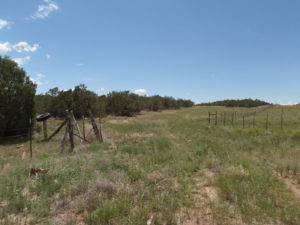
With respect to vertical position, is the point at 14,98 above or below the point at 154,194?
above

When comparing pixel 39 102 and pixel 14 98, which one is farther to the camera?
pixel 39 102

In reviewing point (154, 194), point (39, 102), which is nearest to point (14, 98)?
point (154, 194)

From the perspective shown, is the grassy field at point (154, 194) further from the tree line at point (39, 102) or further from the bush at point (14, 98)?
the bush at point (14, 98)

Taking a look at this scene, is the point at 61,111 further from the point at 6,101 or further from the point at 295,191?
the point at 295,191

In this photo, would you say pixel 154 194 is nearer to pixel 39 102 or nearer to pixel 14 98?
pixel 14 98

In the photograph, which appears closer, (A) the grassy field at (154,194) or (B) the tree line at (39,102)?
(A) the grassy field at (154,194)

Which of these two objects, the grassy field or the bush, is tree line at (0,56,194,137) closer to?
the bush

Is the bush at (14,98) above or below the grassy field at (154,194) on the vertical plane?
above

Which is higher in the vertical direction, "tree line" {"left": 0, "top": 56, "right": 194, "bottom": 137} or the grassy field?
"tree line" {"left": 0, "top": 56, "right": 194, "bottom": 137}

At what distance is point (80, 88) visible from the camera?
29.5 metres

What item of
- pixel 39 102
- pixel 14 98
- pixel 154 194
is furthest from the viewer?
pixel 39 102

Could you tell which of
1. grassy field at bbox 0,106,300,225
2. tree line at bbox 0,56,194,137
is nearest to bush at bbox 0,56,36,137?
tree line at bbox 0,56,194,137

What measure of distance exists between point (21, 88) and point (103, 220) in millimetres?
12535

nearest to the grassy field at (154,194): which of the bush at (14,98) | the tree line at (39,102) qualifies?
the tree line at (39,102)
